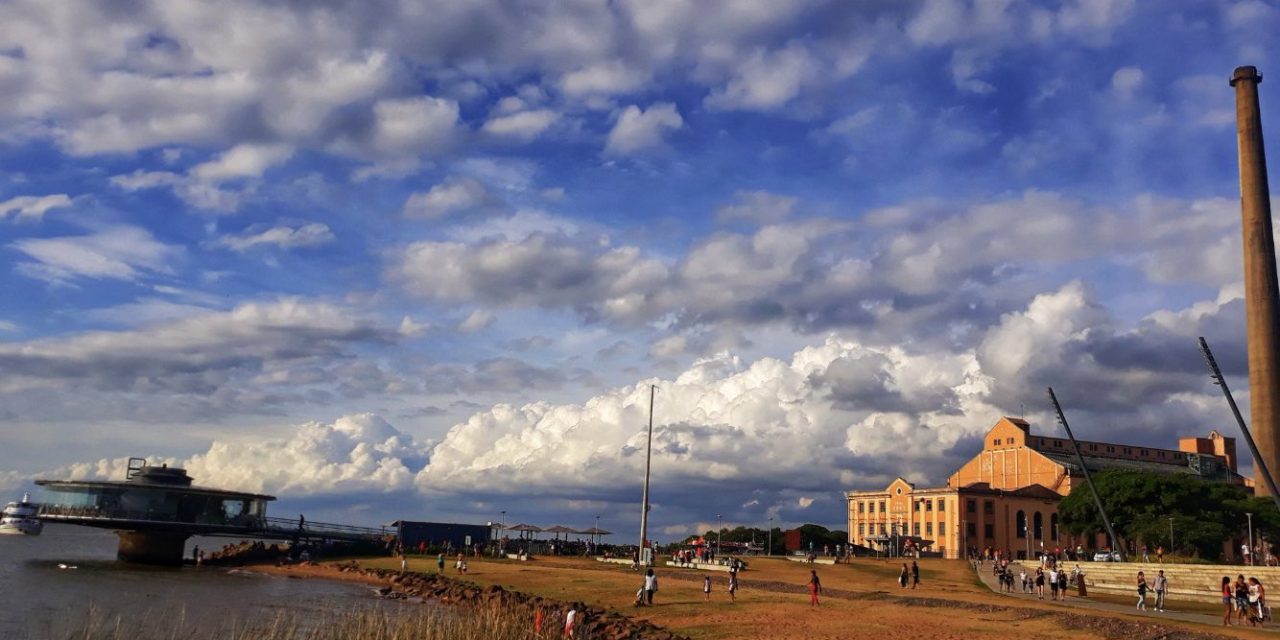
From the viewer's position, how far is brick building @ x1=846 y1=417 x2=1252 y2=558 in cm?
12544

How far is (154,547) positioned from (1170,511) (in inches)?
3803

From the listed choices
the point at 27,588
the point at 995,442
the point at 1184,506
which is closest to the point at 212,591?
the point at 27,588

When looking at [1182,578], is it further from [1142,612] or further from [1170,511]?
[1170,511]

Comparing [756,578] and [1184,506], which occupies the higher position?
[1184,506]

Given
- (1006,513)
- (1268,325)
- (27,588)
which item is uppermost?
(1268,325)

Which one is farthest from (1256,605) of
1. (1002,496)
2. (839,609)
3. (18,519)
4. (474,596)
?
(18,519)

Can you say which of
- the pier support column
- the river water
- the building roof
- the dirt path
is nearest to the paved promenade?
the dirt path

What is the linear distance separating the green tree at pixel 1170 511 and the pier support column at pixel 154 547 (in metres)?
90.0

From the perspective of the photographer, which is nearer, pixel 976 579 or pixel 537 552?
pixel 976 579

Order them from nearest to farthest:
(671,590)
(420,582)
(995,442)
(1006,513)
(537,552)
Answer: (671,590) < (420,582) < (537,552) < (1006,513) < (995,442)

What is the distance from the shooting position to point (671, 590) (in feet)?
179

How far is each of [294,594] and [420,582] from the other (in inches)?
334

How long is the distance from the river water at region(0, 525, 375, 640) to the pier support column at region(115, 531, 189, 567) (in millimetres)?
4020

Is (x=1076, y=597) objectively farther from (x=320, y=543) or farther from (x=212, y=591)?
(x=320, y=543)
